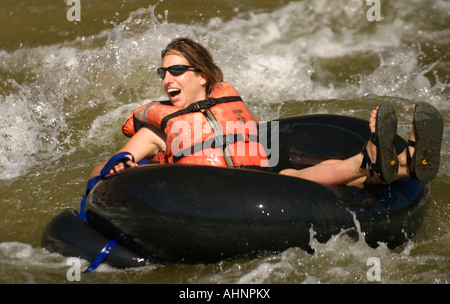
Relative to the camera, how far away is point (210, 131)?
13.1ft

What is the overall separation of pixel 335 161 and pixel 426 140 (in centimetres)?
56

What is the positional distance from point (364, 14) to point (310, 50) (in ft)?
3.48

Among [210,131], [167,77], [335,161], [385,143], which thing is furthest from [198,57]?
[385,143]

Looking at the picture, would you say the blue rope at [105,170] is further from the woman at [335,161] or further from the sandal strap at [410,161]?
the sandal strap at [410,161]

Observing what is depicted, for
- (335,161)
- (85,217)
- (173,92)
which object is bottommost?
(85,217)

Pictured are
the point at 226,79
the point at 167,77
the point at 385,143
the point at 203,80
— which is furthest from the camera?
the point at 226,79

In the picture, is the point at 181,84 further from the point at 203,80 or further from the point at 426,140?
the point at 426,140

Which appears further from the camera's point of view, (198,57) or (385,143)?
(198,57)

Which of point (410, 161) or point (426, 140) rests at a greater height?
point (426, 140)

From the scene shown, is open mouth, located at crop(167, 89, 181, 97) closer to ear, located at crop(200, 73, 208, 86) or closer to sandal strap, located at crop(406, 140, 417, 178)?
ear, located at crop(200, 73, 208, 86)

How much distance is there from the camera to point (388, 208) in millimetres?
3588

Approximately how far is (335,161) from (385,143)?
432mm

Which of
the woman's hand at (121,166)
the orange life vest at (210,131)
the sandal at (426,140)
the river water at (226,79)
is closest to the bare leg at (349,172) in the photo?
the sandal at (426,140)

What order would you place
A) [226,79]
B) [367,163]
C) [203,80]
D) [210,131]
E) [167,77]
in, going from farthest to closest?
[226,79]
[203,80]
[167,77]
[210,131]
[367,163]
